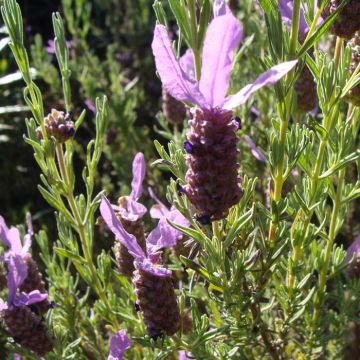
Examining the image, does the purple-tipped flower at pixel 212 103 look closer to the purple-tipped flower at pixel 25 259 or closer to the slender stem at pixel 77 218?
the slender stem at pixel 77 218

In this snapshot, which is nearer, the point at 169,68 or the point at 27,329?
the point at 169,68

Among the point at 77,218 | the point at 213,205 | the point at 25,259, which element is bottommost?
the point at 25,259

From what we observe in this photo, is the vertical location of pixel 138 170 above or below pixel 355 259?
above

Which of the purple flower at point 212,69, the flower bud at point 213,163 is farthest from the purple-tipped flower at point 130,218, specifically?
the purple flower at point 212,69

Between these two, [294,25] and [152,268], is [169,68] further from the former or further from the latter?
[152,268]

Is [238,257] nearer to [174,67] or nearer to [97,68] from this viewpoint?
[174,67]

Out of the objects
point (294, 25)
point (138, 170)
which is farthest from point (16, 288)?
point (294, 25)
